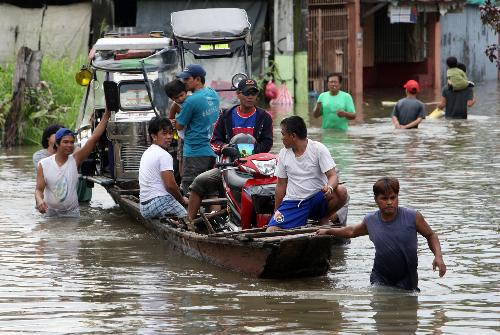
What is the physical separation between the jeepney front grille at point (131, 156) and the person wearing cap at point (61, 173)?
611mm

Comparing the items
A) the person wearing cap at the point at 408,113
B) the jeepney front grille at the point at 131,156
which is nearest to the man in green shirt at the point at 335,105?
the person wearing cap at the point at 408,113

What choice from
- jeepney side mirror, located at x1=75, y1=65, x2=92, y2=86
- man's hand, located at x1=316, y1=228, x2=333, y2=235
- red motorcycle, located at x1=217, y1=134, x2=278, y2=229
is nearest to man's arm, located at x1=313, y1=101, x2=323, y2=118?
jeepney side mirror, located at x1=75, y1=65, x2=92, y2=86

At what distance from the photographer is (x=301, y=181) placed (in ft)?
34.0

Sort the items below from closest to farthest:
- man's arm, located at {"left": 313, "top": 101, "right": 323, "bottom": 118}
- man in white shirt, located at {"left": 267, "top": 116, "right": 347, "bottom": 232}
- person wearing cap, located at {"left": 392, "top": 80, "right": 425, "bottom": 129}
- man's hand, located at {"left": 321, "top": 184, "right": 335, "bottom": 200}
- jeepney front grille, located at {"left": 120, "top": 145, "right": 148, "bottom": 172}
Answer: man's hand, located at {"left": 321, "top": 184, "right": 335, "bottom": 200} → man in white shirt, located at {"left": 267, "top": 116, "right": 347, "bottom": 232} → jeepney front grille, located at {"left": 120, "top": 145, "right": 148, "bottom": 172} → man's arm, located at {"left": 313, "top": 101, "right": 323, "bottom": 118} → person wearing cap, located at {"left": 392, "top": 80, "right": 425, "bottom": 129}

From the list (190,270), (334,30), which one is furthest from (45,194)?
(334,30)

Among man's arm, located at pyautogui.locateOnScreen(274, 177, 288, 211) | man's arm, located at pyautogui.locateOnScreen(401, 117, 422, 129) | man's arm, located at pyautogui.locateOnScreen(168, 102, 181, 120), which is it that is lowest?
man's arm, located at pyautogui.locateOnScreen(401, 117, 422, 129)

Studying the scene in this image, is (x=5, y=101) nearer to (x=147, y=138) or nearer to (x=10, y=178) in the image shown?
(x=10, y=178)

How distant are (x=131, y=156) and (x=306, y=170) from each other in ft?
14.5

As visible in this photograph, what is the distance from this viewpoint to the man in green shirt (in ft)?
65.0

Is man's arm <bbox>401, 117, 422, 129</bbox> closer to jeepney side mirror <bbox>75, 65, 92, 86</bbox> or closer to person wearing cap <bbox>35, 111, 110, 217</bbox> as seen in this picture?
jeepney side mirror <bbox>75, 65, 92, 86</bbox>

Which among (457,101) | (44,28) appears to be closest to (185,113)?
(457,101)

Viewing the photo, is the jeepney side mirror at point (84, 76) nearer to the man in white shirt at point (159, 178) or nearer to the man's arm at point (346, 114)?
the man in white shirt at point (159, 178)

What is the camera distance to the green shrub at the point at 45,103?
21.7 meters

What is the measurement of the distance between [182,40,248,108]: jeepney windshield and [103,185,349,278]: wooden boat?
209 inches
